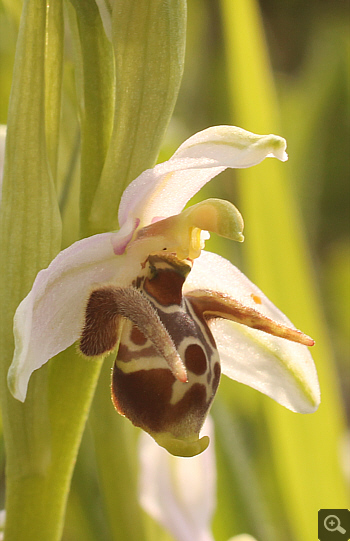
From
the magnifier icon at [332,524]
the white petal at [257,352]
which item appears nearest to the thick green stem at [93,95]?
the white petal at [257,352]

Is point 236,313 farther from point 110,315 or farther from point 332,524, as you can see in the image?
point 332,524

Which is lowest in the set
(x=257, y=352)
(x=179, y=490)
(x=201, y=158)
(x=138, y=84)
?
(x=179, y=490)

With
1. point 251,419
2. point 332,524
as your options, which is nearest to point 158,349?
point 332,524

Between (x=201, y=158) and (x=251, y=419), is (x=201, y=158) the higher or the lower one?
the higher one

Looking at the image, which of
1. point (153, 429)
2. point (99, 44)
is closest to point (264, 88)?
point (99, 44)

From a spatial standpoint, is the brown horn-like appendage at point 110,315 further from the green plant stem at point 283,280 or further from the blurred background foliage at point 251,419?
the green plant stem at point 283,280

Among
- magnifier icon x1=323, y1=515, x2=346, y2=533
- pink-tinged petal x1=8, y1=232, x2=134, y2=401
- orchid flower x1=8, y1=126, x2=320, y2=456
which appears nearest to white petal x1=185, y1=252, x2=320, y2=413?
orchid flower x1=8, y1=126, x2=320, y2=456
